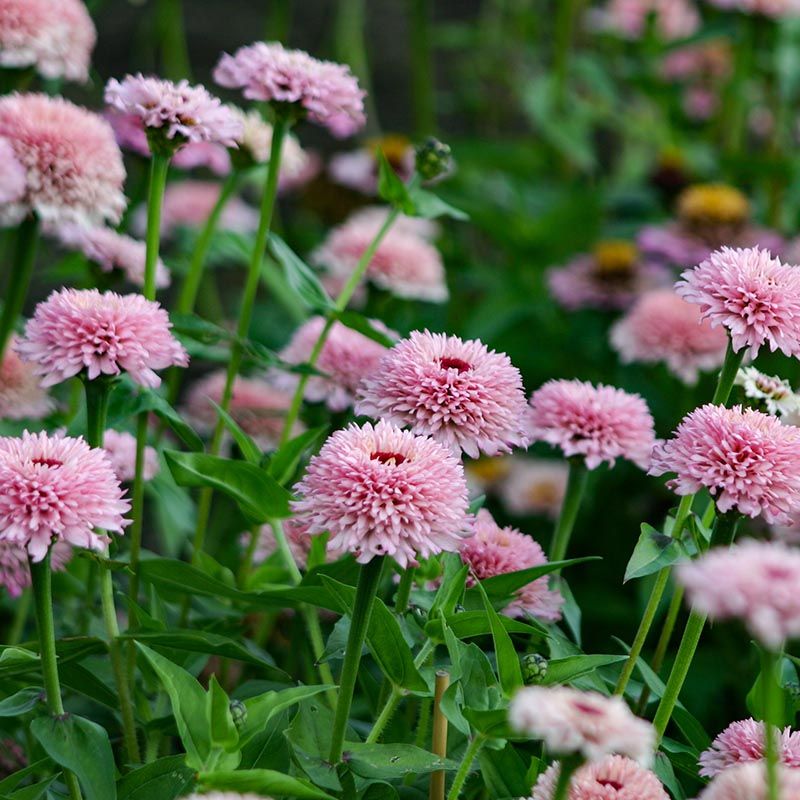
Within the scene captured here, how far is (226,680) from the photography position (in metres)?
1.00

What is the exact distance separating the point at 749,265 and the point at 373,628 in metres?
0.31

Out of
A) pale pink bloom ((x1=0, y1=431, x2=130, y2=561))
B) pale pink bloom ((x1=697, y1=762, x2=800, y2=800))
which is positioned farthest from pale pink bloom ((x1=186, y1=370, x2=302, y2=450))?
pale pink bloom ((x1=697, y1=762, x2=800, y2=800))

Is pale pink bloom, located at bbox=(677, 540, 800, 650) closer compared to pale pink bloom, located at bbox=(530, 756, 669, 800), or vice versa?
pale pink bloom, located at bbox=(677, 540, 800, 650)

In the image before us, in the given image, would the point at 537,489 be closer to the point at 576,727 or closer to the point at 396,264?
the point at 396,264

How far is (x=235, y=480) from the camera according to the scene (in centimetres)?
84

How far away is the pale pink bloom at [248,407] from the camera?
1312 millimetres

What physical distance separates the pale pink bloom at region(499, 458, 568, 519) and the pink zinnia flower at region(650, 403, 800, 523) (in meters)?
0.87

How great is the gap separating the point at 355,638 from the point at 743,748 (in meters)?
0.22

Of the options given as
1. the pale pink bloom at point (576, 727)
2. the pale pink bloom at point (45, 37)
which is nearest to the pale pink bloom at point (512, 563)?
the pale pink bloom at point (576, 727)

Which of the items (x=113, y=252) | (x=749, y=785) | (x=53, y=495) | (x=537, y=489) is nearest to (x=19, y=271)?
(x=113, y=252)

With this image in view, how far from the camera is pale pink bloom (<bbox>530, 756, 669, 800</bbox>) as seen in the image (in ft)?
2.13

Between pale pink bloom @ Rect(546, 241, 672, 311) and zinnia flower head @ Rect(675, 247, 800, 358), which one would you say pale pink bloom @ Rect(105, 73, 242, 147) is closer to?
zinnia flower head @ Rect(675, 247, 800, 358)

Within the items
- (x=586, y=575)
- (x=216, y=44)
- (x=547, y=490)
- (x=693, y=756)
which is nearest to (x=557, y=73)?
(x=547, y=490)

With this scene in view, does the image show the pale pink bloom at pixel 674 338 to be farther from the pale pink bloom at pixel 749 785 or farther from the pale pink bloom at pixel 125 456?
the pale pink bloom at pixel 749 785
